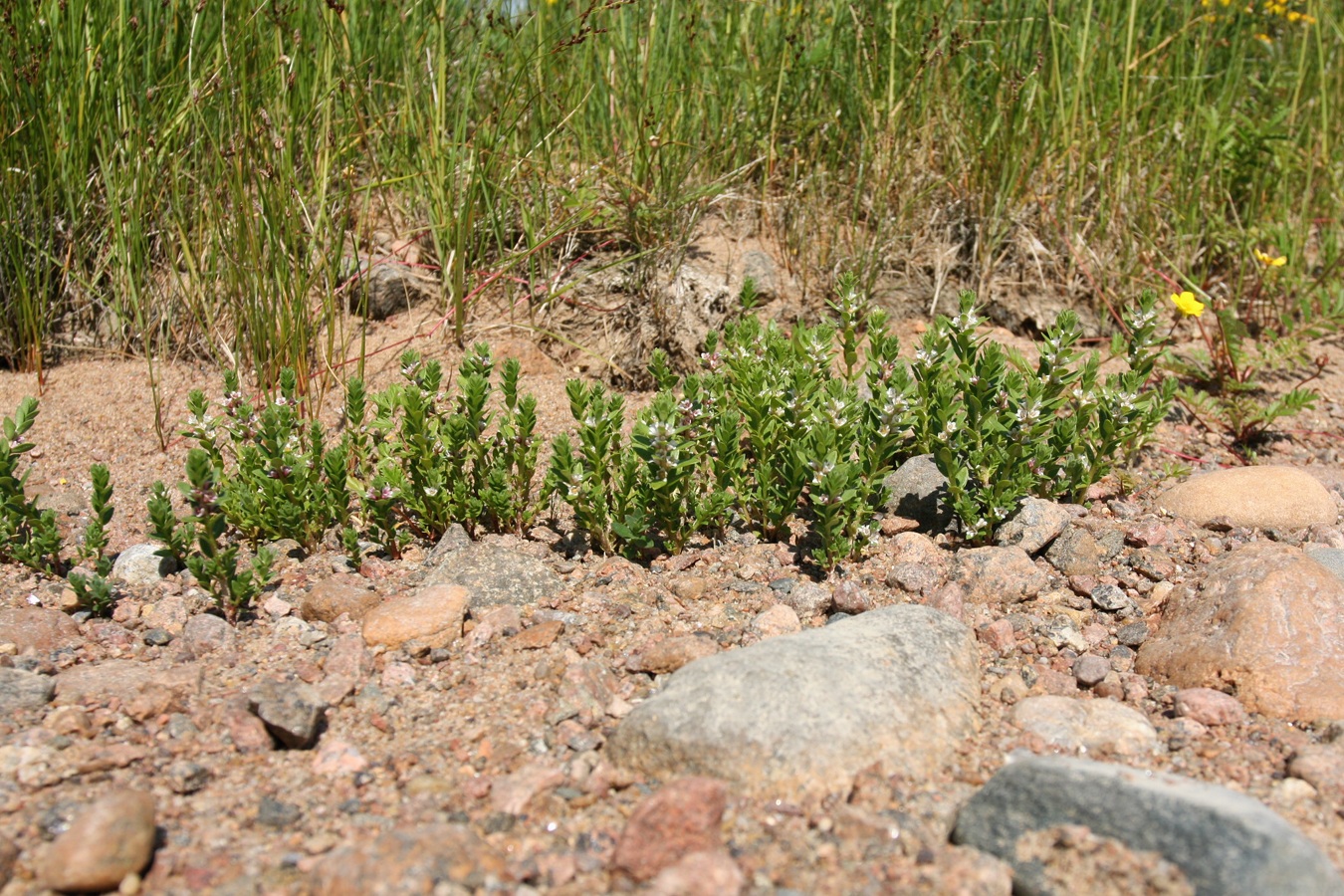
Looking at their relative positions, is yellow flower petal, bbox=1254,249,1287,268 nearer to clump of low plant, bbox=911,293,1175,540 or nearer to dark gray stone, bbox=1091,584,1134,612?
clump of low plant, bbox=911,293,1175,540

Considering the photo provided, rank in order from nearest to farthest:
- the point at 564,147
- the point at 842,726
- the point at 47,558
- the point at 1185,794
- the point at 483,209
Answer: the point at 1185,794 → the point at 842,726 → the point at 47,558 → the point at 483,209 → the point at 564,147

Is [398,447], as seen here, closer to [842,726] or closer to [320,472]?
[320,472]

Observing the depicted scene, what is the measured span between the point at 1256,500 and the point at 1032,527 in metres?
0.86

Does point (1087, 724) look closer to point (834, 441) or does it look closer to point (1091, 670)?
point (1091, 670)

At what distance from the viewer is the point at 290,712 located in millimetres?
2439

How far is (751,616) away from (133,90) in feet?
10.8

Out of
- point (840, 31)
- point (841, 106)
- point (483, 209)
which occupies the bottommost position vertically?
point (483, 209)

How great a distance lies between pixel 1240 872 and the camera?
1862 mm

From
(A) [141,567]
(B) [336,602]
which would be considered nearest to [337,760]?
(B) [336,602]

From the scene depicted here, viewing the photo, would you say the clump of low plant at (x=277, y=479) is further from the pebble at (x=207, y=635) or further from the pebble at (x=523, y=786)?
the pebble at (x=523, y=786)

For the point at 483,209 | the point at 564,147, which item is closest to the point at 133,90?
the point at 483,209

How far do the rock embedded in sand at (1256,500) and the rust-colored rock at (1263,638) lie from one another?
0.65 metres

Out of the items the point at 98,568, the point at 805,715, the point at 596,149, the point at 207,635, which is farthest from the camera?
the point at 596,149

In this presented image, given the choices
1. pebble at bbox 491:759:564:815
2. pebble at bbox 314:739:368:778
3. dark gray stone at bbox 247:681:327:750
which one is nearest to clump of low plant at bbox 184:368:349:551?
dark gray stone at bbox 247:681:327:750
